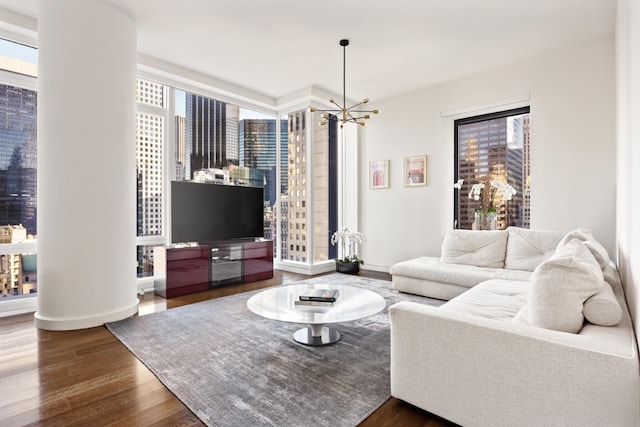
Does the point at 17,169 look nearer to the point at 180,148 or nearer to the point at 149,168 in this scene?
the point at 149,168

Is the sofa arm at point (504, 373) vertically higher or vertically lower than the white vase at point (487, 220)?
lower

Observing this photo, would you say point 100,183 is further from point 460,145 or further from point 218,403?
point 460,145

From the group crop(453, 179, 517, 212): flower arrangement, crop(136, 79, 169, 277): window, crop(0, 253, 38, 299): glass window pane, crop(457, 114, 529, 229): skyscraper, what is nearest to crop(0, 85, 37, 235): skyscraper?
crop(0, 253, 38, 299): glass window pane

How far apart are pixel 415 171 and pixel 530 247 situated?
1.95 metres

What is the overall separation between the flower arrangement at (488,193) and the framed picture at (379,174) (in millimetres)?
1079

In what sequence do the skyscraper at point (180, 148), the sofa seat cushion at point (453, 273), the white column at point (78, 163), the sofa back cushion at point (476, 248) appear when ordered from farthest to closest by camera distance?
the skyscraper at point (180, 148)
the sofa back cushion at point (476, 248)
the sofa seat cushion at point (453, 273)
the white column at point (78, 163)

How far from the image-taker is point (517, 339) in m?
1.34

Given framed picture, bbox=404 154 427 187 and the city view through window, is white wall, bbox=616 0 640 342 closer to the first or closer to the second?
framed picture, bbox=404 154 427 187

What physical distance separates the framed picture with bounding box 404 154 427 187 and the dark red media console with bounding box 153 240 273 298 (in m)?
2.30

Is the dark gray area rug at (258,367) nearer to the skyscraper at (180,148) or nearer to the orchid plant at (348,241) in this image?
the skyscraper at (180,148)

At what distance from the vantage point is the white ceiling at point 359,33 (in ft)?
9.91

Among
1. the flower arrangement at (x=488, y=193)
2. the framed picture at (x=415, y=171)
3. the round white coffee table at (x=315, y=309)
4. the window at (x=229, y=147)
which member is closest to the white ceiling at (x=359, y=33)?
the window at (x=229, y=147)

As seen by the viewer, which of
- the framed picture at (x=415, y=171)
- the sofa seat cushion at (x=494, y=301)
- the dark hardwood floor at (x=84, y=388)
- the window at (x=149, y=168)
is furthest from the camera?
the framed picture at (x=415, y=171)

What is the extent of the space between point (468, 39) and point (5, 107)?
4717 mm
